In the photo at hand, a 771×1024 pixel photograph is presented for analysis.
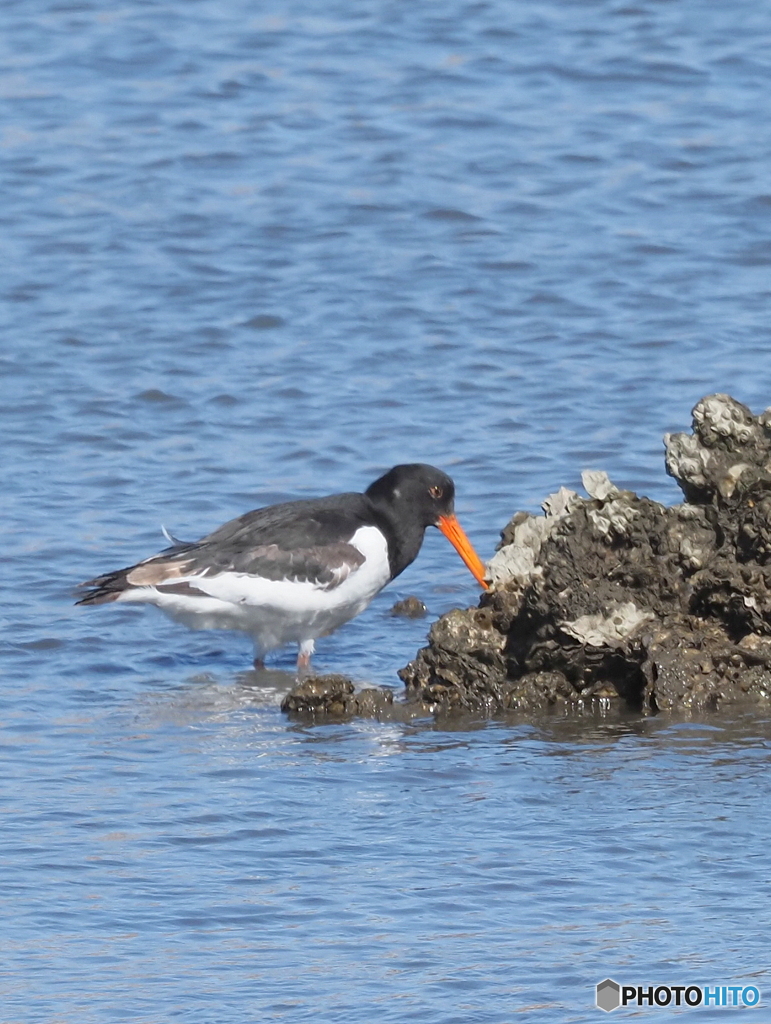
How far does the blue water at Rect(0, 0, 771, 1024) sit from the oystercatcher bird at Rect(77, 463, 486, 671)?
0.76ft

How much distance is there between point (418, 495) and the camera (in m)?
8.02

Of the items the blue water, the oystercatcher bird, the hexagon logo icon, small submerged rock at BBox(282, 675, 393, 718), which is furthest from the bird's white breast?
the hexagon logo icon

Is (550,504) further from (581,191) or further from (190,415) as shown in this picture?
(581,191)

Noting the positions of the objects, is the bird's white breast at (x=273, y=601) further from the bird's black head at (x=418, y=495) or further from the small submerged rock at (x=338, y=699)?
the small submerged rock at (x=338, y=699)

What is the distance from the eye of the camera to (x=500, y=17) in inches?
667

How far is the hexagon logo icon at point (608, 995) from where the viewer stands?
4.07m

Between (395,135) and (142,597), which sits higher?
(395,135)

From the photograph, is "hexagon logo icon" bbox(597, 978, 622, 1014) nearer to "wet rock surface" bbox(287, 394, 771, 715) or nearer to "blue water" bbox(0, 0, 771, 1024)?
"blue water" bbox(0, 0, 771, 1024)

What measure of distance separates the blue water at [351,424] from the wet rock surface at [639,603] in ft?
0.75

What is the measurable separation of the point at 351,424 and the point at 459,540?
7.21 ft

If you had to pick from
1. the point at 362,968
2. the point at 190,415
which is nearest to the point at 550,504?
the point at 362,968

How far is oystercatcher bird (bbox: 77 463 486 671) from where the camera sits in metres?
7.45

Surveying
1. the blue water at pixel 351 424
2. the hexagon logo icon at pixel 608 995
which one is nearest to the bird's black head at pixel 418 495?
the blue water at pixel 351 424

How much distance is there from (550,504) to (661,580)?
517 mm
